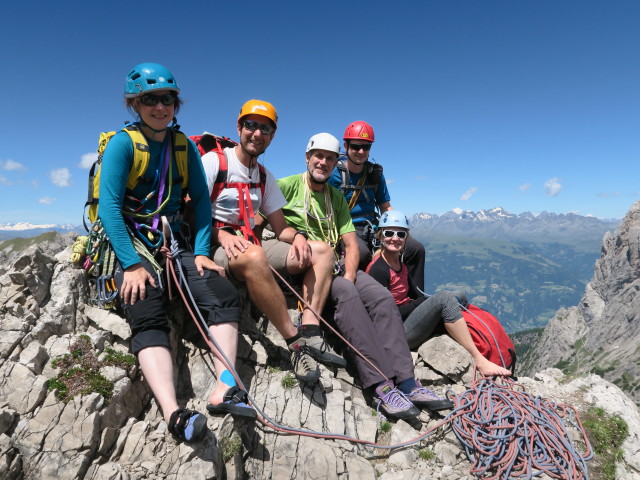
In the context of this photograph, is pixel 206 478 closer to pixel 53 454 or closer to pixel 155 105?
pixel 53 454

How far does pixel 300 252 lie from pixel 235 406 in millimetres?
2829

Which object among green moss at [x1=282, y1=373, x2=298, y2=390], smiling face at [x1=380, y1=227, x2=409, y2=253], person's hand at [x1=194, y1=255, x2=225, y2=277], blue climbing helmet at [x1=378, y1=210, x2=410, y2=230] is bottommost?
green moss at [x1=282, y1=373, x2=298, y2=390]

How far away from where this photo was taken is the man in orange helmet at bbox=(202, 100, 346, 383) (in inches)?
239

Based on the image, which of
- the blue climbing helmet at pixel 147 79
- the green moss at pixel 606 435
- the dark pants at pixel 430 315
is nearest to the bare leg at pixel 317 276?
the dark pants at pixel 430 315

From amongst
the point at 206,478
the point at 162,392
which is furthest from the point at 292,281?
the point at 206,478

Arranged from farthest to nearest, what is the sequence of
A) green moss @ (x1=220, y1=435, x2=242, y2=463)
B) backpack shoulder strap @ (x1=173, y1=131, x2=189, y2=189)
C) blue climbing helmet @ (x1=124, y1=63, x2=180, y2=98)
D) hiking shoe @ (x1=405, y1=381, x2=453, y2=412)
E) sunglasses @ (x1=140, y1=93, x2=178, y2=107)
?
hiking shoe @ (x1=405, y1=381, x2=453, y2=412), backpack shoulder strap @ (x1=173, y1=131, x2=189, y2=189), sunglasses @ (x1=140, y1=93, x2=178, y2=107), blue climbing helmet @ (x1=124, y1=63, x2=180, y2=98), green moss @ (x1=220, y1=435, x2=242, y2=463)

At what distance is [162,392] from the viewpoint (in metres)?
4.54

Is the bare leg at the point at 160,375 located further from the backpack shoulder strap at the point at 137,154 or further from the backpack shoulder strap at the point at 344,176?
the backpack shoulder strap at the point at 344,176

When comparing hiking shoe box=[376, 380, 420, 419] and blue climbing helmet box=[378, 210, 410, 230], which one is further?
blue climbing helmet box=[378, 210, 410, 230]

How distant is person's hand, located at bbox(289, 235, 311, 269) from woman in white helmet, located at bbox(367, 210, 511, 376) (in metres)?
1.98

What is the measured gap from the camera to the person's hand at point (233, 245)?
5.83 m

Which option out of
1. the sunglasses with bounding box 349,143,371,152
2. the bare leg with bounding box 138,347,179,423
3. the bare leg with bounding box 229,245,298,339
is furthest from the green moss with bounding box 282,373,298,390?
the sunglasses with bounding box 349,143,371,152

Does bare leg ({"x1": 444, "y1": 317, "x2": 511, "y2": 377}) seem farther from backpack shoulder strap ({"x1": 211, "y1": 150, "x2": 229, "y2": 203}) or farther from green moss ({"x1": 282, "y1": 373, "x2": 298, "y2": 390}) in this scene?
backpack shoulder strap ({"x1": 211, "y1": 150, "x2": 229, "y2": 203})

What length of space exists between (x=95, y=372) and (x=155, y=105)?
3921 mm
